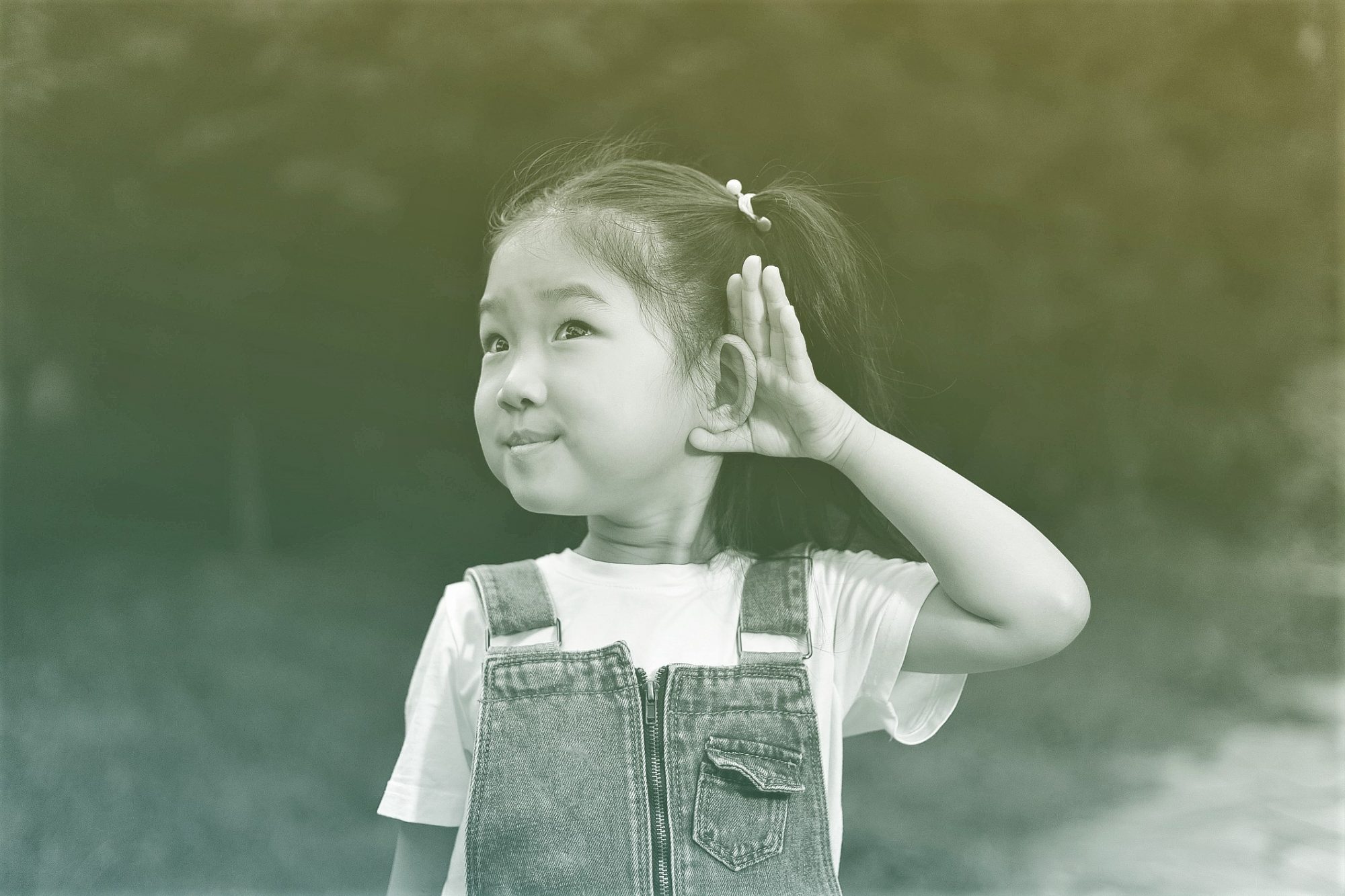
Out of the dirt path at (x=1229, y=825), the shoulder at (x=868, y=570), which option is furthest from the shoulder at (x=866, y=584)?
the dirt path at (x=1229, y=825)

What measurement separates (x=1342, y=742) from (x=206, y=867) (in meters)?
1.14

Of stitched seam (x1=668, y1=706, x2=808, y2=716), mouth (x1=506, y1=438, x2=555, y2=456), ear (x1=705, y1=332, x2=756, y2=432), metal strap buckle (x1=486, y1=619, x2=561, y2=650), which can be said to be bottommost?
stitched seam (x1=668, y1=706, x2=808, y2=716)

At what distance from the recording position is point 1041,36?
3.48 feet

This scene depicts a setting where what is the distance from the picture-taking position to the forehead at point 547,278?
0.71 m

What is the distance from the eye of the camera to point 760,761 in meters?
0.69

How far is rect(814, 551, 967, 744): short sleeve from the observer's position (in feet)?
2.36

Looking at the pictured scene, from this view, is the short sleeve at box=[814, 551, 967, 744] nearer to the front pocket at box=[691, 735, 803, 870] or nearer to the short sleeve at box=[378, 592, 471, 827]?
the front pocket at box=[691, 735, 803, 870]

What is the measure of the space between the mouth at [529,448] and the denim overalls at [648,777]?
0.13 metres

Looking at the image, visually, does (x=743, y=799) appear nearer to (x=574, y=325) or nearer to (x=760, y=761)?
(x=760, y=761)

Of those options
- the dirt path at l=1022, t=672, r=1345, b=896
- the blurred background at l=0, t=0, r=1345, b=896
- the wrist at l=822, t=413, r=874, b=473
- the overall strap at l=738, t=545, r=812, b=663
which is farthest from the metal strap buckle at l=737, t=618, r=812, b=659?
the dirt path at l=1022, t=672, r=1345, b=896

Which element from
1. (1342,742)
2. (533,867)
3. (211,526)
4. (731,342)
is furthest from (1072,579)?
(211,526)

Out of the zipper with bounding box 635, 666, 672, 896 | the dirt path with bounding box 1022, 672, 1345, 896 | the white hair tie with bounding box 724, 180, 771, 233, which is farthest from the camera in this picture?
the dirt path with bounding box 1022, 672, 1345, 896

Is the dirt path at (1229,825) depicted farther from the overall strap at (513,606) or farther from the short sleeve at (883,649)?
the overall strap at (513,606)

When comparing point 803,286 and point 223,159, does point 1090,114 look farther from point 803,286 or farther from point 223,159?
point 223,159
